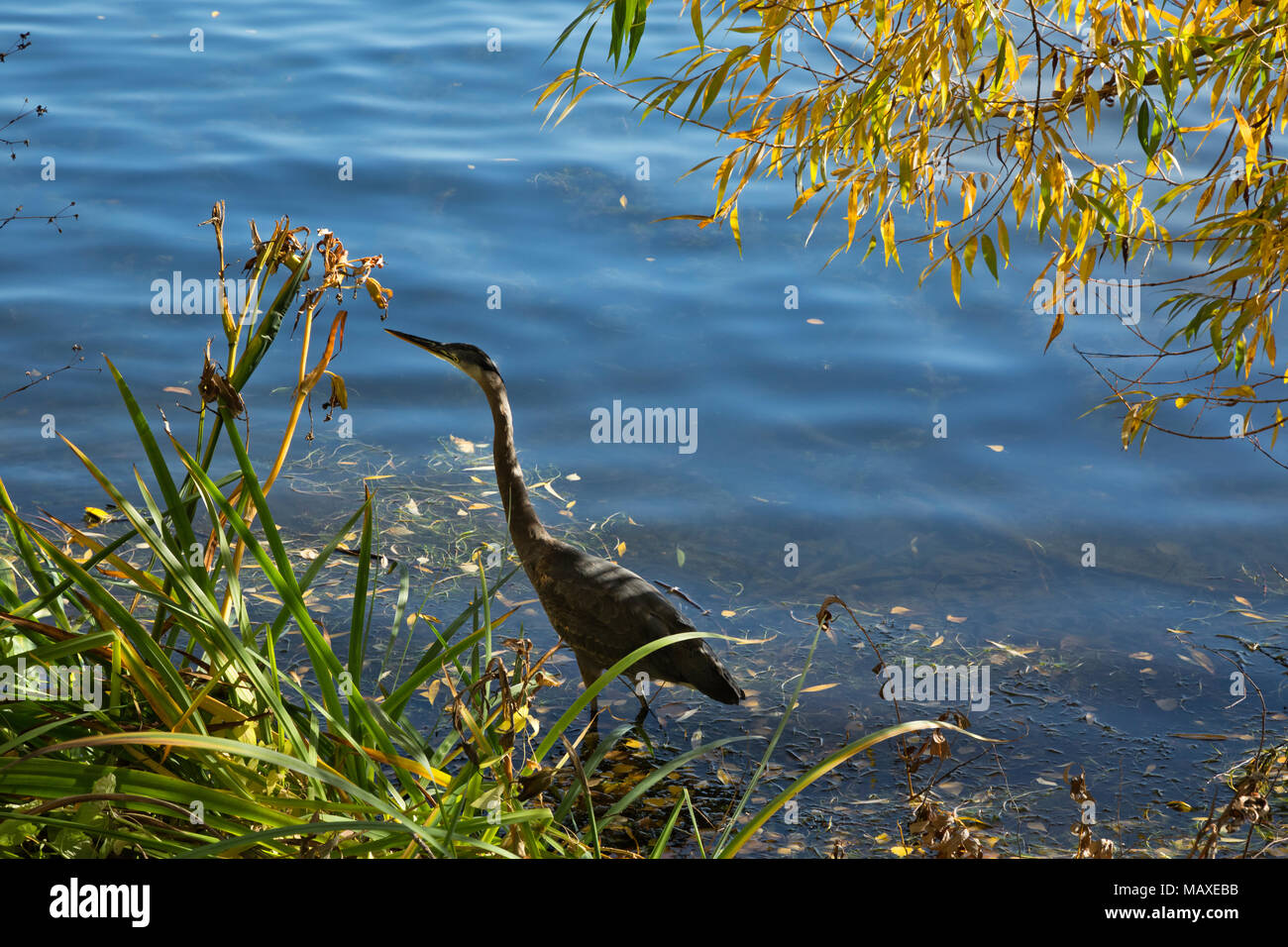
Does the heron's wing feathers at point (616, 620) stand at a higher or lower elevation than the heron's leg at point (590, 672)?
higher

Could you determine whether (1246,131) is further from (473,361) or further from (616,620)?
(473,361)

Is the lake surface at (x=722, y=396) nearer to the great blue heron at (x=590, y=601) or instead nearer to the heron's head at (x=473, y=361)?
the great blue heron at (x=590, y=601)

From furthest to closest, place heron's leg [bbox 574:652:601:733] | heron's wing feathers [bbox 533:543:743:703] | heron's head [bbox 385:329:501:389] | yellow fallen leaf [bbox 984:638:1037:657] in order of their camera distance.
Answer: yellow fallen leaf [bbox 984:638:1037:657] < heron's head [bbox 385:329:501:389] < heron's leg [bbox 574:652:601:733] < heron's wing feathers [bbox 533:543:743:703]

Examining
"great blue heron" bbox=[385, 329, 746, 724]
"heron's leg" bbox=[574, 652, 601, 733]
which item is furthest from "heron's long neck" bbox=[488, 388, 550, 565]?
"heron's leg" bbox=[574, 652, 601, 733]

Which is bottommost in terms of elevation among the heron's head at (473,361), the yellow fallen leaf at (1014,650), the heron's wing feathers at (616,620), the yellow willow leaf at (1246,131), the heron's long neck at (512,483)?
the yellow fallen leaf at (1014,650)

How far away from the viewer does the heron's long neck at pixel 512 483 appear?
14.9 feet

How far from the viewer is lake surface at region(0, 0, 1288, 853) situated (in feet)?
15.8

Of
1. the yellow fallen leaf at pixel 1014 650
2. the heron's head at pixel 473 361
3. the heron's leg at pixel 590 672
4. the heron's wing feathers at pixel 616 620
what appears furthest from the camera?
the yellow fallen leaf at pixel 1014 650

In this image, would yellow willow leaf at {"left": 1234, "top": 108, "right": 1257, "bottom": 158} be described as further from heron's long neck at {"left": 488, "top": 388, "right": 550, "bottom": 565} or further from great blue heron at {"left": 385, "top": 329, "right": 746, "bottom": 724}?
heron's long neck at {"left": 488, "top": 388, "right": 550, "bottom": 565}

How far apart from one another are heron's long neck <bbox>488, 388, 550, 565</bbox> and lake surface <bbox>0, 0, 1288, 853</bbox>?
1.87ft

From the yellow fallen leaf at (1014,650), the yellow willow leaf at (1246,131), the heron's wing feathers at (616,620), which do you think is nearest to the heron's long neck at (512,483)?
the heron's wing feathers at (616,620)
